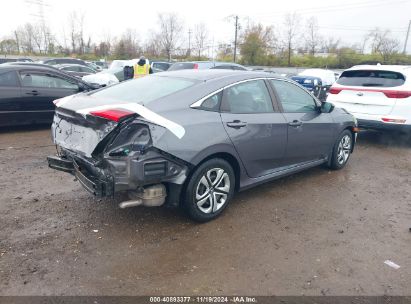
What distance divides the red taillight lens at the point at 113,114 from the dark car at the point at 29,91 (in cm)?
519

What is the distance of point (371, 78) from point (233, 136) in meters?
4.98

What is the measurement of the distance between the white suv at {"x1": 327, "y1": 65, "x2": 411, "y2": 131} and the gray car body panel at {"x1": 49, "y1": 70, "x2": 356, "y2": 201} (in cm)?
239

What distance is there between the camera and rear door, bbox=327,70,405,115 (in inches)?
285

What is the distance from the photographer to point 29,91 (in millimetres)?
7754

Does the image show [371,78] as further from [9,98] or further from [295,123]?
[9,98]

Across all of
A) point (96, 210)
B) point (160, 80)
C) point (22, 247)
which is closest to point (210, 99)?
point (160, 80)

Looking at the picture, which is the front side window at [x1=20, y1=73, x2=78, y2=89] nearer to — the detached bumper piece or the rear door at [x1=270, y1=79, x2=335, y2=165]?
the detached bumper piece

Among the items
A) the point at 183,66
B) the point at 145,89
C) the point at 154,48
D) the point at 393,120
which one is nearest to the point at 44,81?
the point at 145,89

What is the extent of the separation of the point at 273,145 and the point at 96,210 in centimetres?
223

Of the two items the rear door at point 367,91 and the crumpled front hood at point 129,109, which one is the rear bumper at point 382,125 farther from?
the crumpled front hood at point 129,109

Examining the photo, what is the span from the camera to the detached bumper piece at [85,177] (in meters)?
3.38

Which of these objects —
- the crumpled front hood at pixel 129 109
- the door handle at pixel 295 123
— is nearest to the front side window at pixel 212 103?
the crumpled front hood at pixel 129 109

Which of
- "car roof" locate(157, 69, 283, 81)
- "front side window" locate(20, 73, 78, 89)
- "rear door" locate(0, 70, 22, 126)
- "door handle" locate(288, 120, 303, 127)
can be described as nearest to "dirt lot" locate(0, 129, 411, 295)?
"door handle" locate(288, 120, 303, 127)

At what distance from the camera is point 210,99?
12.8 feet
